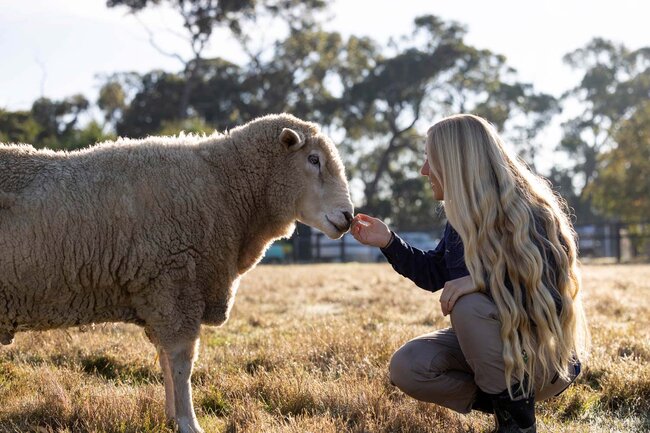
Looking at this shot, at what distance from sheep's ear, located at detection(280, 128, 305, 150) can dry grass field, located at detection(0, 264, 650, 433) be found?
1366 millimetres

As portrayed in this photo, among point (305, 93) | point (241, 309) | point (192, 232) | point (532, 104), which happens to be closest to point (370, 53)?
point (305, 93)

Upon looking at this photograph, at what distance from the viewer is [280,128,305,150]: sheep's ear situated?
13.5 ft

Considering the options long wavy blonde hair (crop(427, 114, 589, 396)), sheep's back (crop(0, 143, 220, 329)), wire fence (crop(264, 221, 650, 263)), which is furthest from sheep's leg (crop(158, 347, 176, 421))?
wire fence (crop(264, 221, 650, 263))

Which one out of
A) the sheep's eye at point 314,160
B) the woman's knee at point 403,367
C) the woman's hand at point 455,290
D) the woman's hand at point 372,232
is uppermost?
the sheep's eye at point 314,160

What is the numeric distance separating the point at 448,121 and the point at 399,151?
35.5 m

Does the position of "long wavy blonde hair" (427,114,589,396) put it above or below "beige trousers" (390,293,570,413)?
above

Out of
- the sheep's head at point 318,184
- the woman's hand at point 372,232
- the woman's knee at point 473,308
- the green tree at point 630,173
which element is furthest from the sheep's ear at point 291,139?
the green tree at point 630,173

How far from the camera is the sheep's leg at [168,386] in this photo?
12.0ft

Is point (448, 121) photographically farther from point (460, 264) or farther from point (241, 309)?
point (241, 309)

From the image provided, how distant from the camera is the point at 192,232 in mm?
3754

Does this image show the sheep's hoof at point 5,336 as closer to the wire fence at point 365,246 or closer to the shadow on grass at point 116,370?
the shadow on grass at point 116,370

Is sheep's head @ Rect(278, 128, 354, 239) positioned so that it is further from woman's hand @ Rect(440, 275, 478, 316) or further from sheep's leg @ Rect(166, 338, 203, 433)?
woman's hand @ Rect(440, 275, 478, 316)

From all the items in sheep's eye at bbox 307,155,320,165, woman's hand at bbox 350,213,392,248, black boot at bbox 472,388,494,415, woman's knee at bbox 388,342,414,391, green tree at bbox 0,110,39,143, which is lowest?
black boot at bbox 472,388,494,415

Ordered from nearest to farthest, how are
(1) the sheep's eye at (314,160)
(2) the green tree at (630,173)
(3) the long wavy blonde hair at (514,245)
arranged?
1. (3) the long wavy blonde hair at (514,245)
2. (1) the sheep's eye at (314,160)
3. (2) the green tree at (630,173)
